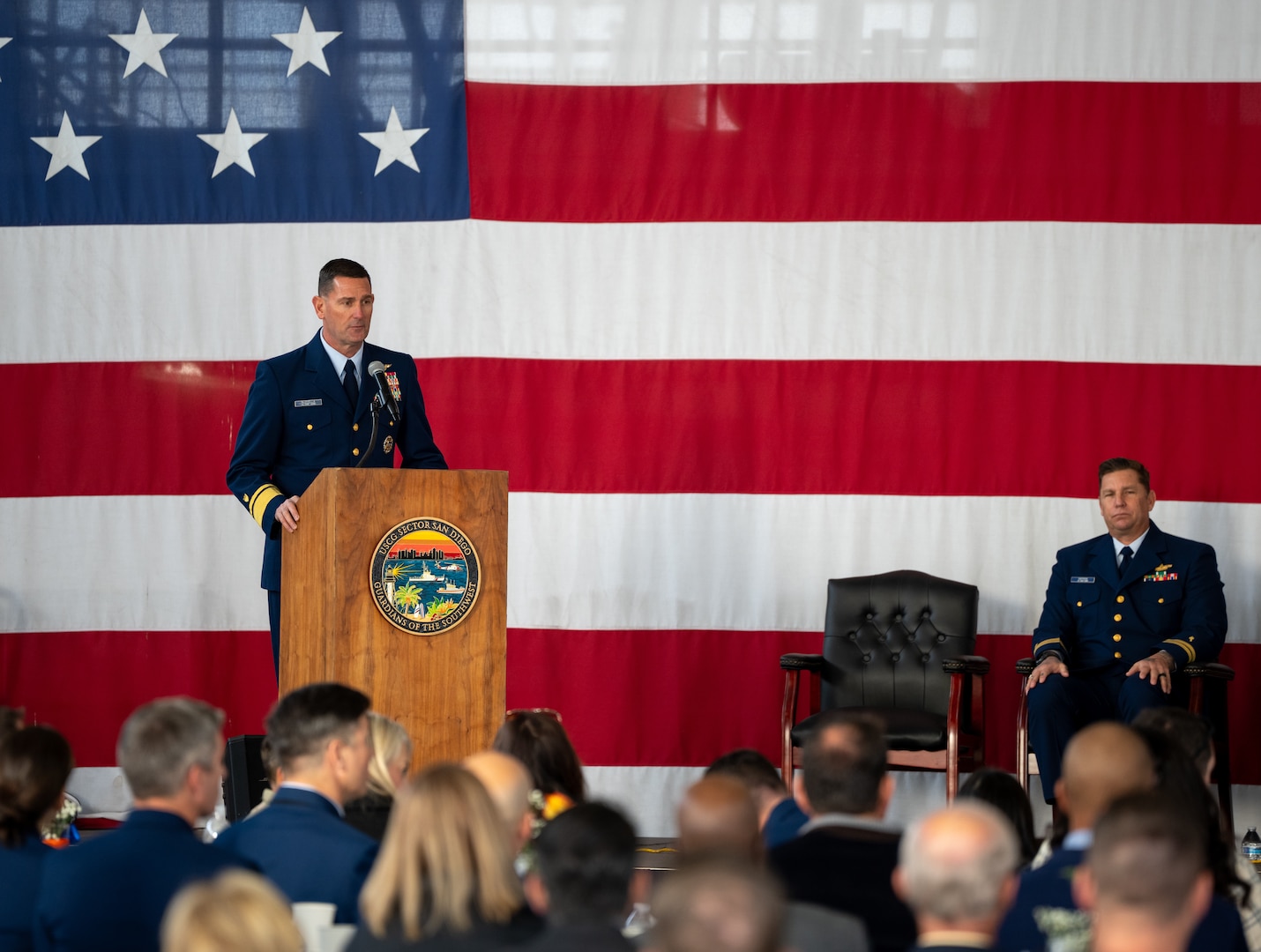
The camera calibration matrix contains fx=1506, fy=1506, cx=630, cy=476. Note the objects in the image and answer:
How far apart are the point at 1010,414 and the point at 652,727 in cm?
176

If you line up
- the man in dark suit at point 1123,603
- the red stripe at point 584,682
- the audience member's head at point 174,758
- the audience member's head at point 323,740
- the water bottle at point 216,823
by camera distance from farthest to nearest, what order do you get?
the red stripe at point 584,682 < the man in dark suit at point 1123,603 < the water bottle at point 216,823 < the audience member's head at point 323,740 < the audience member's head at point 174,758

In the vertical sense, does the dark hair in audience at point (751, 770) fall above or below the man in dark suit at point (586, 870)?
below

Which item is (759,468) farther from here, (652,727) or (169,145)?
(169,145)

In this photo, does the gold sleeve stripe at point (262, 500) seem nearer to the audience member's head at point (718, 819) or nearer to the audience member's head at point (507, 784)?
the audience member's head at point (507, 784)

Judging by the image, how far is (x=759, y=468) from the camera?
561 cm

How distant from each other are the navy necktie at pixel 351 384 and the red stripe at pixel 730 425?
122 centimetres

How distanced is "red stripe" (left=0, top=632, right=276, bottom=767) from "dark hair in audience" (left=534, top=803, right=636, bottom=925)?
13.1 ft

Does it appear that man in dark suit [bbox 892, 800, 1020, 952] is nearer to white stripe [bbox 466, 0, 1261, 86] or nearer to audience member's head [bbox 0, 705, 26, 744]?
audience member's head [bbox 0, 705, 26, 744]

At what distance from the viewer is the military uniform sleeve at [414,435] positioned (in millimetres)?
4527

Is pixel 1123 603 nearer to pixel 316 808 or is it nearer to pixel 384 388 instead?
pixel 384 388

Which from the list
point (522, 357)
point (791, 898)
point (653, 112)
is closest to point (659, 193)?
point (653, 112)

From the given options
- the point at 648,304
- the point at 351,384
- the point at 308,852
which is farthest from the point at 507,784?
the point at 648,304

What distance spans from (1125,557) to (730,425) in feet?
4.85

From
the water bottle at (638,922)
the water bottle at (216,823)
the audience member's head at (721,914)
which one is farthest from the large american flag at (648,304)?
the audience member's head at (721,914)
